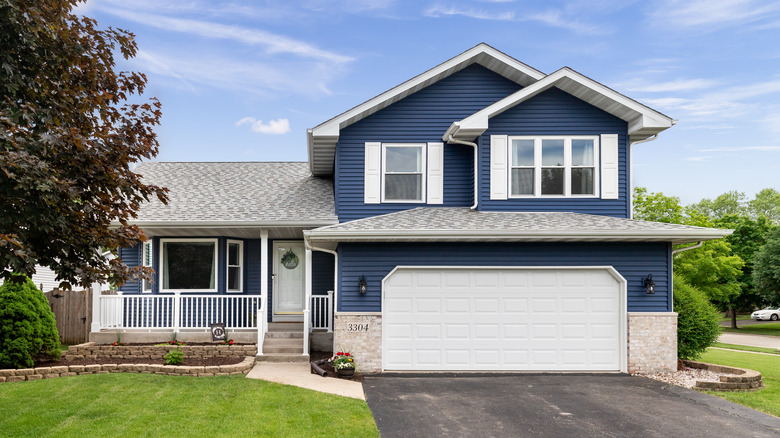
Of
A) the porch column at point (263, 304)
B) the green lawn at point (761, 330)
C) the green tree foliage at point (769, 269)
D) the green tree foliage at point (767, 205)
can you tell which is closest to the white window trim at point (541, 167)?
the porch column at point (263, 304)

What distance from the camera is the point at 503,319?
36.9 ft

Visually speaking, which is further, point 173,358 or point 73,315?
point 73,315

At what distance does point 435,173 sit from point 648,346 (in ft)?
19.2

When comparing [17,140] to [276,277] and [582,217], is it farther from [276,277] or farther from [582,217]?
[582,217]

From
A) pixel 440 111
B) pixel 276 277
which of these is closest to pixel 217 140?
pixel 276 277

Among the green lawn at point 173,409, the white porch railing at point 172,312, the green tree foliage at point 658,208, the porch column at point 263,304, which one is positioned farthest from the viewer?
the green tree foliage at point 658,208

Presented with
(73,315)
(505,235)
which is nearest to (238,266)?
(73,315)

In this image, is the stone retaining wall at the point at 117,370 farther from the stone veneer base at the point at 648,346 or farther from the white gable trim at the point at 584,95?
the stone veneer base at the point at 648,346

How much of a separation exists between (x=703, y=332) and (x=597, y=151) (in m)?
4.52

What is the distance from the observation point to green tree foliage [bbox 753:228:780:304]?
32969mm

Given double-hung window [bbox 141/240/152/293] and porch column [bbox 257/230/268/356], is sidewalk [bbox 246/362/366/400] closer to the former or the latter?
porch column [bbox 257/230/268/356]

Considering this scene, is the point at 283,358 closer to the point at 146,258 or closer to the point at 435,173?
the point at 146,258

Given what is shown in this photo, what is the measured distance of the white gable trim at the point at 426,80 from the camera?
12.5 meters

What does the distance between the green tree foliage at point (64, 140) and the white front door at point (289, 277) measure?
682 centimetres
